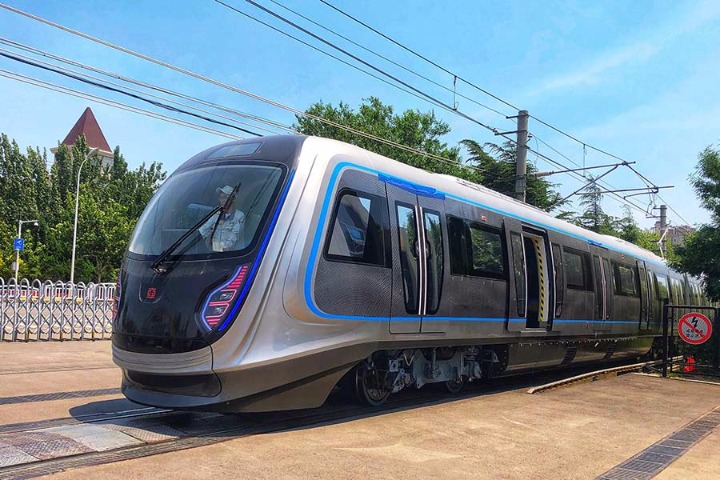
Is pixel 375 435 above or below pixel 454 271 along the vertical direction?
below

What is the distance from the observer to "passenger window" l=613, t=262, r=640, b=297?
15391mm

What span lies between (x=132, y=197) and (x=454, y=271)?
1896 inches


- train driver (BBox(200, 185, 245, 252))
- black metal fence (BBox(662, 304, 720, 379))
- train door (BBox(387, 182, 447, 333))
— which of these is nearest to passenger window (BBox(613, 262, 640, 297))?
black metal fence (BBox(662, 304, 720, 379))

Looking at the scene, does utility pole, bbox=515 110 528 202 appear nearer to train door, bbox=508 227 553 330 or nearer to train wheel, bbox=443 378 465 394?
train door, bbox=508 227 553 330

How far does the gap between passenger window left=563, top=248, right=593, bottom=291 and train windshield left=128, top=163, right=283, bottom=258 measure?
7803mm

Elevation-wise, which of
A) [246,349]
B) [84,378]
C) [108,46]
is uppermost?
[108,46]

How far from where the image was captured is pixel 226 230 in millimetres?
6465

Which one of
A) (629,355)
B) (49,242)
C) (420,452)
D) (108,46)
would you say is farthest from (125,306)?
(49,242)

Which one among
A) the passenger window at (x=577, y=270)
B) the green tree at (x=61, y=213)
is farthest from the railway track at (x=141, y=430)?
→ the green tree at (x=61, y=213)

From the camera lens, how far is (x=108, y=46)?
11.2 metres

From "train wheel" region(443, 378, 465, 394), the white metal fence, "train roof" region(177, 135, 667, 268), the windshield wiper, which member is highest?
"train roof" region(177, 135, 667, 268)

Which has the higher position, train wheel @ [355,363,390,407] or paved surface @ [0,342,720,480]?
train wheel @ [355,363,390,407]

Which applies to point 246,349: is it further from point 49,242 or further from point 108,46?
point 49,242

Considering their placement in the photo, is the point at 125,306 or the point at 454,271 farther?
the point at 454,271
